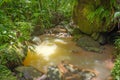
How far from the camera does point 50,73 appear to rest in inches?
217

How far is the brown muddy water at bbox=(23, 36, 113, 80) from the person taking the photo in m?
6.25

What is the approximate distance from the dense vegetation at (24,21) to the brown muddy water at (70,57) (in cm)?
44

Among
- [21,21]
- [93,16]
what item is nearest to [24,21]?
[21,21]

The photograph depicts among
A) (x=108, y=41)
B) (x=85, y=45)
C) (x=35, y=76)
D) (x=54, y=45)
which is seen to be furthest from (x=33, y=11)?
(x=35, y=76)

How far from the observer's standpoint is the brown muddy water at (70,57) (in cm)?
625

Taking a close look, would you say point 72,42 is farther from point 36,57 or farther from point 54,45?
point 36,57

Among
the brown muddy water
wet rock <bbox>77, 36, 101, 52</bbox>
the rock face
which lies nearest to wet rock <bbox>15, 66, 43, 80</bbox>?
the brown muddy water

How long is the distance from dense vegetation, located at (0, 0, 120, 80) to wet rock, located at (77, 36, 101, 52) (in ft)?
2.55

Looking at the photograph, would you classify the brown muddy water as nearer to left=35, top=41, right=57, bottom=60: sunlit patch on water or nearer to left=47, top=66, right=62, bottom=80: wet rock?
left=35, top=41, right=57, bottom=60: sunlit patch on water

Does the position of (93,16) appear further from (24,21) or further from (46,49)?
(24,21)

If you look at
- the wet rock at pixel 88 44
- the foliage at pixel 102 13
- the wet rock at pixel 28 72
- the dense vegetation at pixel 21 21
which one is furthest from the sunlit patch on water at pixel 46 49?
the foliage at pixel 102 13

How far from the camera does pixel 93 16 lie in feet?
24.2

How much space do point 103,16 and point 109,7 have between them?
1.35ft

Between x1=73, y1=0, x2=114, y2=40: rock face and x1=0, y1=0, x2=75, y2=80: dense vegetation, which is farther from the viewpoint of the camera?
x1=73, y1=0, x2=114, y2=40: rock face
